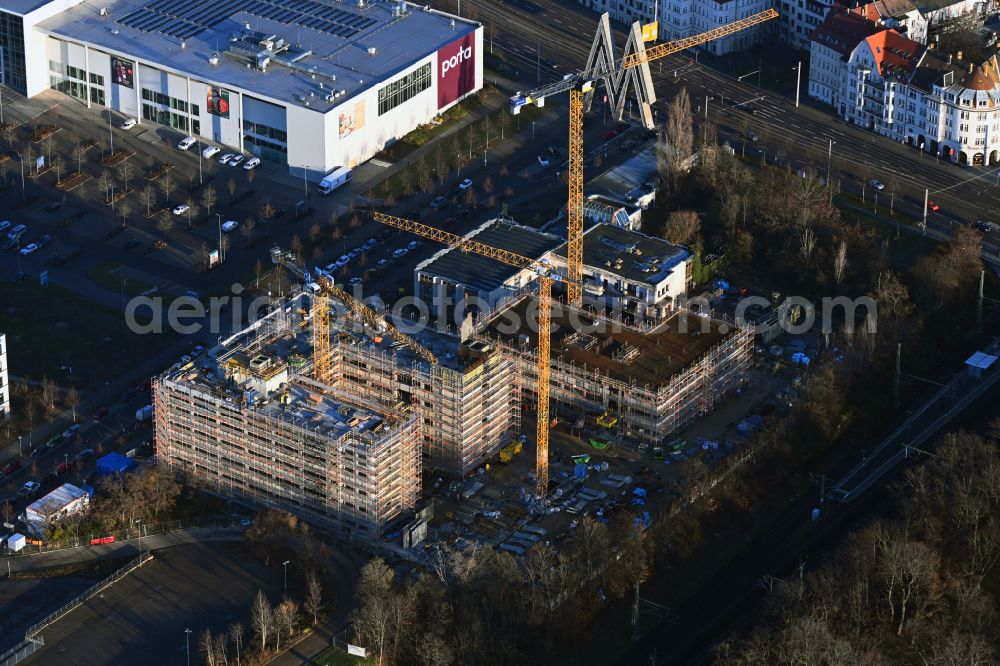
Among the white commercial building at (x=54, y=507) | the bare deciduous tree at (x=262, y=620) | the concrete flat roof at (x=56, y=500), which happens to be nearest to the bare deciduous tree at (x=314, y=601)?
the bare deciduous tree at (x=262, y=620)

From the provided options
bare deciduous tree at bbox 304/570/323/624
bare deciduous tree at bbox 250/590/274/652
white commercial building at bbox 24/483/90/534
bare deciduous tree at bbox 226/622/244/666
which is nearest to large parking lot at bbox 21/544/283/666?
bare deciduous tree at bbox 226/622/244/666

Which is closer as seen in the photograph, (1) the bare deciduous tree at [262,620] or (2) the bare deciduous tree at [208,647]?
(2) the bare deciduous tree at [208,647]

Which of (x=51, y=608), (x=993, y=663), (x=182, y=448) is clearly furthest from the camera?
(x=182, y=448)

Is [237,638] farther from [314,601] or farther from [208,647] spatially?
[314,601]

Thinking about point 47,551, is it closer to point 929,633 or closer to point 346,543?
point 346,543

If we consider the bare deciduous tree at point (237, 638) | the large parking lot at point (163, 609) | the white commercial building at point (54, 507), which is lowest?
the large parking lot at point (163, 609)

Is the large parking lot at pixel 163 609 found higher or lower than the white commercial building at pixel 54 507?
lower

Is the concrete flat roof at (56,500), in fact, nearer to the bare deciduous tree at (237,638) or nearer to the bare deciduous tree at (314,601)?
the bare deciduous tree at (237,638)

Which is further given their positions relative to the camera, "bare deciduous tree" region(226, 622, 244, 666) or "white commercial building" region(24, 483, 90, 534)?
"white commercial building" region(24, 483, 90, 534)

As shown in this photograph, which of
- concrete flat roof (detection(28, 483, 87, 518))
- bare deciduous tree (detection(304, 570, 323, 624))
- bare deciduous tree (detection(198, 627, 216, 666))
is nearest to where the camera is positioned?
bare deciduous tree (detection(198, 627, 216, 666))

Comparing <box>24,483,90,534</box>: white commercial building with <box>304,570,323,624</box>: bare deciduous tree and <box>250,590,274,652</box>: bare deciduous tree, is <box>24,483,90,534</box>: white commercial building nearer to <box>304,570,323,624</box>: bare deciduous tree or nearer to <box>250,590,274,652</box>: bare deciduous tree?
<box>250,590,274,652</box>: bare deciduous tree

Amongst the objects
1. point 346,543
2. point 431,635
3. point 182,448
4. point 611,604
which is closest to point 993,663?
point 611,604
